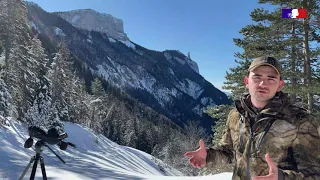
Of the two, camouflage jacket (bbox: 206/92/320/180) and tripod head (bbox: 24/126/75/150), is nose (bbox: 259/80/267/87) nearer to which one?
camouflage jacket (bbox: 206/92/320/180)

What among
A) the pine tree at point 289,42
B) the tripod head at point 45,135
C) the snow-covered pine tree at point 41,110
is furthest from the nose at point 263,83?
the snow-covered pine tree at point 41,110

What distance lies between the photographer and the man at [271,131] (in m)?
2.25

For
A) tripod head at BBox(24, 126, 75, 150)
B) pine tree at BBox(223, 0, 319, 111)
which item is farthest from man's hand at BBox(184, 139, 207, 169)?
pine tree at BBox(223, 0, 319, 111)

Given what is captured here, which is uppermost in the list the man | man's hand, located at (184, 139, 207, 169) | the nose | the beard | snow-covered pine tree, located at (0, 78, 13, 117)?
snow-covered pine tree, located at (0, 78, 13, 117)

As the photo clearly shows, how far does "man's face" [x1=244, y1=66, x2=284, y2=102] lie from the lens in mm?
2459

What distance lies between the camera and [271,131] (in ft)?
7.91

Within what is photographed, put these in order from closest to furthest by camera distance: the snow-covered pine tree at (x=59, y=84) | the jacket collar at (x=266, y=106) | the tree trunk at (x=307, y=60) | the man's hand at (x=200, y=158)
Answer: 1. the jacket collar at (x=266, y=106)
2. the man's hand at (x=200, y=158)
3. the tree trunk at (x=307, y=60)
4. the snow-covered pine tree at (x=59, y=84)

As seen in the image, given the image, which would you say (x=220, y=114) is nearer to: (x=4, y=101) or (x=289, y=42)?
(x=289, y=42)

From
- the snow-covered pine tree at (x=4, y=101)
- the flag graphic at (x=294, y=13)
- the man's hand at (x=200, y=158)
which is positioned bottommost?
the man's hand at (x=200, y=158)

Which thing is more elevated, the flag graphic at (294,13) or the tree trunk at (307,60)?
the flag graphic at (294,13)

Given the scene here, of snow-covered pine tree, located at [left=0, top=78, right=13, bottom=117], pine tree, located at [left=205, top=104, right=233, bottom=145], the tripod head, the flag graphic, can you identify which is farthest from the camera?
pine tree, located at [left=205, top=104, right=233, bottom=145]

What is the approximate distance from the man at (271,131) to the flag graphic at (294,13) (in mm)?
11221

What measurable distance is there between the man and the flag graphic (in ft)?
36.8

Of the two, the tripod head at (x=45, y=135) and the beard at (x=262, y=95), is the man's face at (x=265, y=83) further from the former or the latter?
the tripod head at (x=45, y=135)
